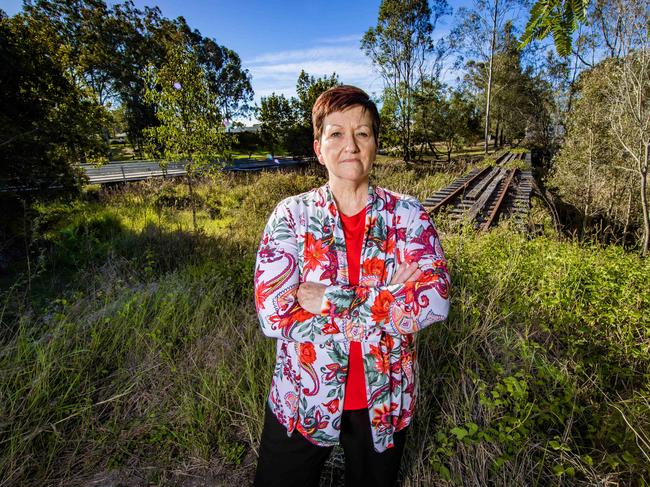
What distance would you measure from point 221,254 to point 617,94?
12381 mm

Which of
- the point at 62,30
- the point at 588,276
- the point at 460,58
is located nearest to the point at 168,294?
the point at 588,276

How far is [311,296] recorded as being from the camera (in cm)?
133

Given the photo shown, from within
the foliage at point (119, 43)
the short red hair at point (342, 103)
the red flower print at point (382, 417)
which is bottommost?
the red flower print at point (382, 417)

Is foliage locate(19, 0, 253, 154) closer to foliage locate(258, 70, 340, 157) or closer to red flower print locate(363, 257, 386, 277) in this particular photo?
foliage locate(258, 70, 340, 157)

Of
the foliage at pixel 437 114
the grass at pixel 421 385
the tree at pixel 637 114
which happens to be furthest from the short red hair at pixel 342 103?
the foliage at pixel 437 114

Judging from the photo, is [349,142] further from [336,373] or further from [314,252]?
[336,373]

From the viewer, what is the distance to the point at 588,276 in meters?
3.60

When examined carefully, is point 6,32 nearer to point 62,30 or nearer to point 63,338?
point 63,338

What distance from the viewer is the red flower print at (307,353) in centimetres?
131

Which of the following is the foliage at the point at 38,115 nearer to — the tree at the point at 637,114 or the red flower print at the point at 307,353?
the red flower print at the point at 307,353

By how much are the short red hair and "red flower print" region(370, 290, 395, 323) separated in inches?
29.2

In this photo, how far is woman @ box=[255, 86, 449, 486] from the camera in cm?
129

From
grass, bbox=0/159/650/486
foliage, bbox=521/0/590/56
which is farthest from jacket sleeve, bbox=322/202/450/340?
foliage, bbox=521/0/590/56

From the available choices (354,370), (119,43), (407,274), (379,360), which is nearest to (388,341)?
(379,360)
